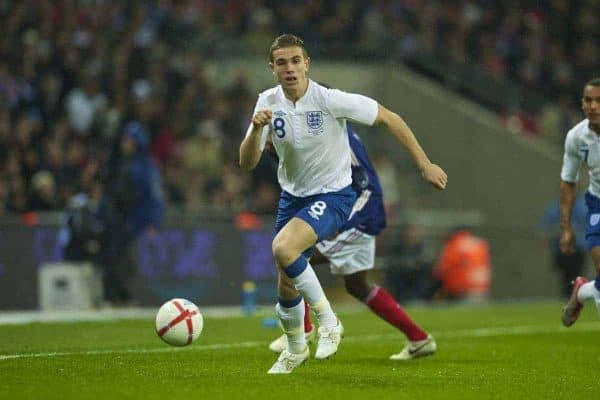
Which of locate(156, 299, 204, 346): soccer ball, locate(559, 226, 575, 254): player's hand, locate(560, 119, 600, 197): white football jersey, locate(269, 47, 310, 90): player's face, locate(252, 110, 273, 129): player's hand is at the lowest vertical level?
locate(156, 299, 204, 346): soccer ball

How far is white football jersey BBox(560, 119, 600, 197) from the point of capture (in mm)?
10164

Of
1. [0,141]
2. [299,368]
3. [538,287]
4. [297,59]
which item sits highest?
[297,59]

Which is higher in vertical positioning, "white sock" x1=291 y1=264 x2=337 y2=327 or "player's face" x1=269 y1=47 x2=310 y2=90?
"player's face" x1=269 y1=47 x2=310 y2=90

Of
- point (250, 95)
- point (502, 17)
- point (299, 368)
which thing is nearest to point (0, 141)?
point (250, 95)

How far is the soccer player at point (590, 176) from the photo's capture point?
10.0 metres

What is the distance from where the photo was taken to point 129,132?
56.7 feet

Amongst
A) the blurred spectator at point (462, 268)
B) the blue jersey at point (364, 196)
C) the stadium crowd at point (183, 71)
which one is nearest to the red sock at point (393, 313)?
the blue jersey at point (364, 196)

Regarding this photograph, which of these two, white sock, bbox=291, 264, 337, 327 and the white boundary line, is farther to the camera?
the white boundary line

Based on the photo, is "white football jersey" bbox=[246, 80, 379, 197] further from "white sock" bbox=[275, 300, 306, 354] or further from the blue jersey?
the blue jersey

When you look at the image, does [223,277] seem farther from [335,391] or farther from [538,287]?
[335,391]

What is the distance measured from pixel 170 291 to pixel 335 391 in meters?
11.0

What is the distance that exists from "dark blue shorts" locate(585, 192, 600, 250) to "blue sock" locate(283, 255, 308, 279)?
3096 millimetres

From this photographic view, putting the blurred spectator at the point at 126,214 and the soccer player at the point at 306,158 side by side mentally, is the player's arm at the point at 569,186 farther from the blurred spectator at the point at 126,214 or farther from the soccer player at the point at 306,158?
the blurred spectator at the point at 126,214

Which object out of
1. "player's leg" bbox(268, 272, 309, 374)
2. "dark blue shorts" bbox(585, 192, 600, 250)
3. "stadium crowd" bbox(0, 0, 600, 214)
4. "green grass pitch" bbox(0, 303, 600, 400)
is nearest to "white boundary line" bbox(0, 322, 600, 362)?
"green grass pitch" bbox(0, 303, 600, 400)
